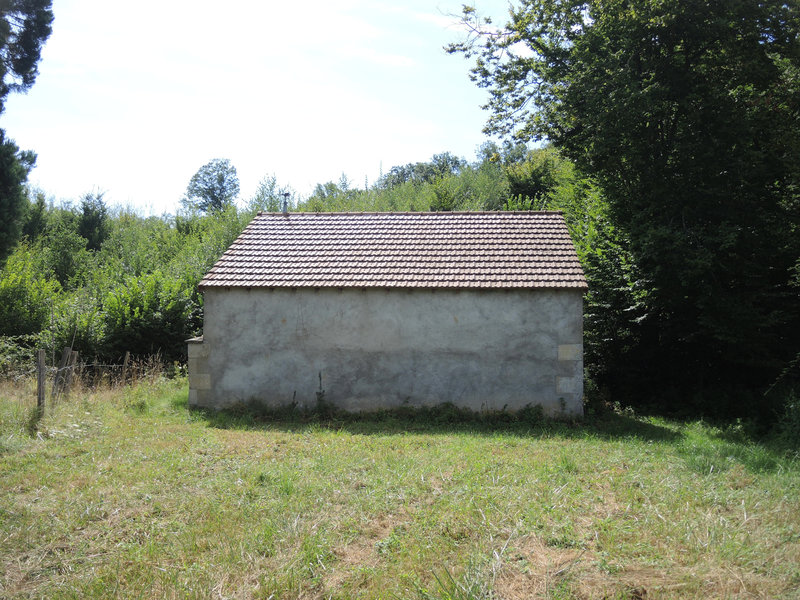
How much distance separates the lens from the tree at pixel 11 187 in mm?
13016

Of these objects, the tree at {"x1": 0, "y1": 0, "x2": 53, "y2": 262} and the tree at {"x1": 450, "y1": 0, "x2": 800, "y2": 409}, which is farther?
the tree at {"x1": 450, "y1": 0, "x2": 800, "y2": 409}

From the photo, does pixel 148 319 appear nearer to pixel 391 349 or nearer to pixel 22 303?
pixel 22 303

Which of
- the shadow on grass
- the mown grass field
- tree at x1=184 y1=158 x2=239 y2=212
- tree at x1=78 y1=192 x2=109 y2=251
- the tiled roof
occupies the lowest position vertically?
the shadow on grass

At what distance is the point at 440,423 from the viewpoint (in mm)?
12367

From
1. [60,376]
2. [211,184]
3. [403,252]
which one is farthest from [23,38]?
[211,184]

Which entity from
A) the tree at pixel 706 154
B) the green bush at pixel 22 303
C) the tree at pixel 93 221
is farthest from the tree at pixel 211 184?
the tree at pixel 706 154

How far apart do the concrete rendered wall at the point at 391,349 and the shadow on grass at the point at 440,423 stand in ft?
0.81

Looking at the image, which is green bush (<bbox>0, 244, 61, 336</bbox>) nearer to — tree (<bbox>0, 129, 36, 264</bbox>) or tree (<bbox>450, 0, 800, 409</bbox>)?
tree (<bbox>0, 129, 36, 264</bbox>)

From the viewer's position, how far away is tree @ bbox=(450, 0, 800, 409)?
13305mm

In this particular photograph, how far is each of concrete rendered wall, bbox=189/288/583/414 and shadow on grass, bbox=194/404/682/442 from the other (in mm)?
247

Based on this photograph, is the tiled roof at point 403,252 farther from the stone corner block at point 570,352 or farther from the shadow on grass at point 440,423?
the shadow on grass at point 440,423

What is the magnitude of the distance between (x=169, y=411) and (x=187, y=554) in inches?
303

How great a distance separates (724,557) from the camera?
5.52m

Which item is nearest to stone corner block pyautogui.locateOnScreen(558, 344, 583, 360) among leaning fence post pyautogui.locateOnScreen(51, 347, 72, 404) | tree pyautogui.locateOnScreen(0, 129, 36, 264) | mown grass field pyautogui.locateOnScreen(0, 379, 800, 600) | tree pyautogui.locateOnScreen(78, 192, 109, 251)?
mown grass field pyautogui.locateOnScreen(0, 379, 800, 600)
